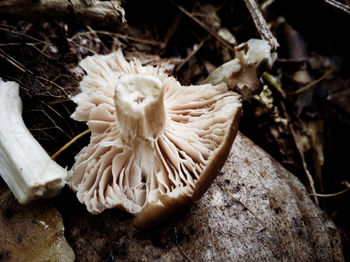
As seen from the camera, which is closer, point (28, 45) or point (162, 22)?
point (28, 45)

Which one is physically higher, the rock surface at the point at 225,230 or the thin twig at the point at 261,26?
the thin twig at the point at 261,26

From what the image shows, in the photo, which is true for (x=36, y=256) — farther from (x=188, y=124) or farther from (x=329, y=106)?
(x=329, y=106)

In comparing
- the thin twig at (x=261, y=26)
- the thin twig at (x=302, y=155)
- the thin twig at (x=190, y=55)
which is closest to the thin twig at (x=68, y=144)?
the thin twig at (x=190, y=55)

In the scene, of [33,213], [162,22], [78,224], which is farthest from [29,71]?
[162,22]

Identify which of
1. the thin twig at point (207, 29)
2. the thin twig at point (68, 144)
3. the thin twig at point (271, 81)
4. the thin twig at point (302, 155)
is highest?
the thin twig at point (207, 29)

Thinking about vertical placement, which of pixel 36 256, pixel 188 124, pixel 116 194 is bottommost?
pixel 36 256

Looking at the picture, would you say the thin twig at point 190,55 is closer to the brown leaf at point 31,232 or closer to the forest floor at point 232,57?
→ the forest floor at point 232,57

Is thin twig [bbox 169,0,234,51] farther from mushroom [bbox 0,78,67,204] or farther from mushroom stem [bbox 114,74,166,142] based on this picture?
mushroom [bbox 0,78,67,204]
